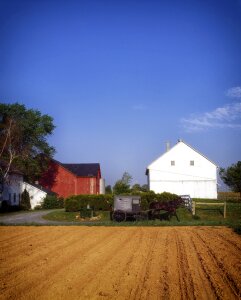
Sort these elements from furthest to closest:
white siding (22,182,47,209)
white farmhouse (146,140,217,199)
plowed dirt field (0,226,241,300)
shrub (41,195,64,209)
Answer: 1. white siding (22,182,47,209)
2. white farmhouse (146,140,217,199)
3. shrub (41,195,64,209)
4. plowed dirt field (0,226,241,300)

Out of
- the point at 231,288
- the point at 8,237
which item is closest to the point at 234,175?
the point at 8,237

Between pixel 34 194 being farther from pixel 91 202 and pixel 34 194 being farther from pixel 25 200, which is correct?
pixel 91 202

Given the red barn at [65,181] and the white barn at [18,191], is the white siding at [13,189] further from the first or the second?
the red barn at [65,181]

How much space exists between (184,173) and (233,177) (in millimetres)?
17283

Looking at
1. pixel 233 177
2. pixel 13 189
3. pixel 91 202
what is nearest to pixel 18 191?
pixel 13 189

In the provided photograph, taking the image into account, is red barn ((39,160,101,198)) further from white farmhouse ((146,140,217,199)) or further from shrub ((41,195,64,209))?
white farmhouse ((146,140,217,199))

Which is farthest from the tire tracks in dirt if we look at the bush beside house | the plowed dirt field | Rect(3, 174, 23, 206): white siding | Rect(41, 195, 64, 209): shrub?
Rect(41, 195, 64, 209): shrub

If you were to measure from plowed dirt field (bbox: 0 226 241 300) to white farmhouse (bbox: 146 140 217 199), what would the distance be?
3214 centimetres

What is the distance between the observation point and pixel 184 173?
46938mm

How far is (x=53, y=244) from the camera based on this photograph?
13703mm

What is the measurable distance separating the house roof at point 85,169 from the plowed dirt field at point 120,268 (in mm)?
43637

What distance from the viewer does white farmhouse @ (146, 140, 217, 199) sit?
45969 millimetres

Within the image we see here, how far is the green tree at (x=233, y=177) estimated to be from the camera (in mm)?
58750

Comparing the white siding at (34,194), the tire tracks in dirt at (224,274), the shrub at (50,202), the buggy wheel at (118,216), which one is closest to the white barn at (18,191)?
the white siding at (34,194)
